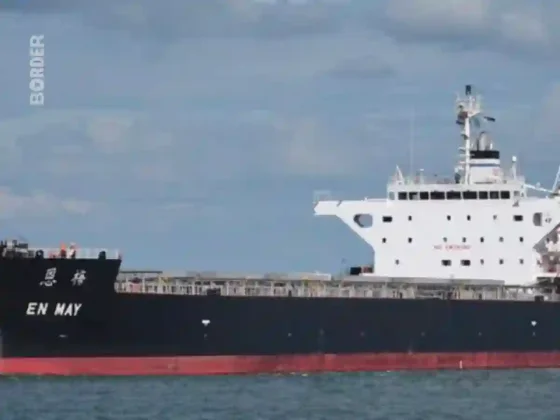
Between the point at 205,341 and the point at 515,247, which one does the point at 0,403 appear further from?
the point at 515,247

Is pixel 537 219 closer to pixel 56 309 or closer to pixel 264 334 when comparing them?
pixel 264 334

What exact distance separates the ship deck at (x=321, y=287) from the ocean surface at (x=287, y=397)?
2930mm

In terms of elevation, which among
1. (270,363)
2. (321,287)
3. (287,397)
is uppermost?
(321,287)

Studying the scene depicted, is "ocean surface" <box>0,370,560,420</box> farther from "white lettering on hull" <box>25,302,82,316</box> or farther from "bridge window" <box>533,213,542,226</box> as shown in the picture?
"bridge window" <box>533,213,542,226</box>

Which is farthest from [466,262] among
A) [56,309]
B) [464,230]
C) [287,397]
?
[56,309]

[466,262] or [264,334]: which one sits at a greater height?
[466,262]

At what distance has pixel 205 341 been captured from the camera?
154 feet

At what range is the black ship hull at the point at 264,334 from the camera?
149 ft

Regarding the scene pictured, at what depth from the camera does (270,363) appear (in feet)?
158

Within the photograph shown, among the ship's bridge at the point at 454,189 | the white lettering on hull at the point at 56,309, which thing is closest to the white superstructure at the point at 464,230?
the ship's bridge at the point at 454,189

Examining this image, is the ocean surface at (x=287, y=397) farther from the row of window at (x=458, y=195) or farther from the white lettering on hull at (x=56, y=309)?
the row of window at (x=458, y=195)

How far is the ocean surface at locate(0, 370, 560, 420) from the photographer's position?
38.4 metres

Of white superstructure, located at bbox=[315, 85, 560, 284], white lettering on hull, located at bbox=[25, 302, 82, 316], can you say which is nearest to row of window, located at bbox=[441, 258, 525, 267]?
white superstructure, located at bbox=[315, 85, 560, 284]

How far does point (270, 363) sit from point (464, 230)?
899 cm
